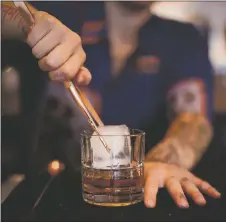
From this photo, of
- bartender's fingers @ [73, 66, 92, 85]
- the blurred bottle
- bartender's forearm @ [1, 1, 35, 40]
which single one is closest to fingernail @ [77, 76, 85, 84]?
bartender's fingers @ [73, 66, 92, 85]

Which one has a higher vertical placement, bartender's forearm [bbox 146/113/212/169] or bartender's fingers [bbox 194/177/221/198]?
bartender's forearm [bbox 146/113/212/169]

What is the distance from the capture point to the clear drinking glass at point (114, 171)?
1.98 ft

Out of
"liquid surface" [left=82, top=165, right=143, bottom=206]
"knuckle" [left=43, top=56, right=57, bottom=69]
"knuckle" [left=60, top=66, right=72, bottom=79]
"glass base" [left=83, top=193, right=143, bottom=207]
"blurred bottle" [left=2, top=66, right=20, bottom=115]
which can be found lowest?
"glass base" [left=83, top=193, right=143, bottom=207]

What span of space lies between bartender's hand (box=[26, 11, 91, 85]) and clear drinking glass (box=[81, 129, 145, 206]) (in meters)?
0.10

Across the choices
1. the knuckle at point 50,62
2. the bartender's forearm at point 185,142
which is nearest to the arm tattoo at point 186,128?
the bartender's forearm at point 185,142

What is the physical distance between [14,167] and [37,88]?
161 mm

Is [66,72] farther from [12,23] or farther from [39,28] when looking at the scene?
[12,23]

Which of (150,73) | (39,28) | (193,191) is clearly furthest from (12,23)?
(193,191)

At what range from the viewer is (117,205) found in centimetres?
63

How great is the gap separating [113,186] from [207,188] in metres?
0.16

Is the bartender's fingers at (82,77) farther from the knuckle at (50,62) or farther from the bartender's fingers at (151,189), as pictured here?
the bartender's fingers at (151,189)

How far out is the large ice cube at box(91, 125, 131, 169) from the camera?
0.60 metres

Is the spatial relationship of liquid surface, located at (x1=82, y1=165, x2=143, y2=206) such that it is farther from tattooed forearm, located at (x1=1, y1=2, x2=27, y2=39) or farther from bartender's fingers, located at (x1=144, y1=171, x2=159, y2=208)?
tattooed forearm, located at (x1=1, y1=2, x2=27, y2=39)

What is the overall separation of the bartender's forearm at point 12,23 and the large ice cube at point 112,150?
21 cm
